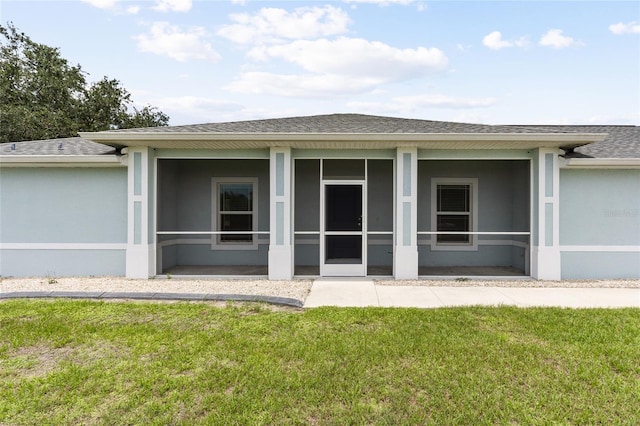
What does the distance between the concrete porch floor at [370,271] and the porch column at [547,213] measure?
2.81 feet

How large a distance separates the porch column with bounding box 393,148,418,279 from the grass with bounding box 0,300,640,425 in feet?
8.49

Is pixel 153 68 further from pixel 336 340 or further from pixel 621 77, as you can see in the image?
pixel 621 77

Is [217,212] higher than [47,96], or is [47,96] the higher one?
[47,96]

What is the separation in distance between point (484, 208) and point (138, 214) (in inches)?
337

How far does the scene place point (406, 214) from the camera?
7.99m

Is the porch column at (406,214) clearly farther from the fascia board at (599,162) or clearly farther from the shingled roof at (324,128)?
the fascia board at (599,162)

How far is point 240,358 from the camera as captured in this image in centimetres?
387

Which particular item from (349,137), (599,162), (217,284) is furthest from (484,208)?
(217,284)

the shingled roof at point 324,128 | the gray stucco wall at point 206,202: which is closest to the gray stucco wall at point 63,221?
the shingled roof at point 324,128

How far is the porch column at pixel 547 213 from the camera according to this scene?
7863 millimetres

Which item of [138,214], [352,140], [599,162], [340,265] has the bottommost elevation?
[340,265]

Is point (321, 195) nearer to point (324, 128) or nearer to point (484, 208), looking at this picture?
point (324, 128)

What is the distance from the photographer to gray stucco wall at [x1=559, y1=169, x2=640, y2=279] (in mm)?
8078

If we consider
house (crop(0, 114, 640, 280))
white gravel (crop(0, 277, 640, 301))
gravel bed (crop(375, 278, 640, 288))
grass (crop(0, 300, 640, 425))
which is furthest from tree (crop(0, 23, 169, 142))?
gravel bed (crop(375, 278, 640, 288))
